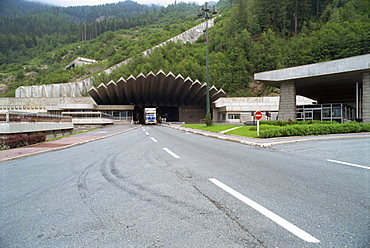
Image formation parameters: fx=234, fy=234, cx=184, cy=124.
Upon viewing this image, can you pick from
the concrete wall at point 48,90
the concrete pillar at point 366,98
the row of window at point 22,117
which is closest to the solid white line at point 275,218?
the row of window at point 22,117

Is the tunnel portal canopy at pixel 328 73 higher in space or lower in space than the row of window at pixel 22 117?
higher

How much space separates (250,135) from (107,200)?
13843 mm

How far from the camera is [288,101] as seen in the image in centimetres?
2909

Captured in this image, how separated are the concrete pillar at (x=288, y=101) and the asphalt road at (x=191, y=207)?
23614 millimetres

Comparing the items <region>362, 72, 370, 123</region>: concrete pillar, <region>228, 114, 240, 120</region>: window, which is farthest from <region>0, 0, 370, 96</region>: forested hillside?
<region>362, 72, 370, 123</region>: concrete pillar

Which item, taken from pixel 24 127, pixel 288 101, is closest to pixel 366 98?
pixel 288 101

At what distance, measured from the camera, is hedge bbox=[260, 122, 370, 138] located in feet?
51.0

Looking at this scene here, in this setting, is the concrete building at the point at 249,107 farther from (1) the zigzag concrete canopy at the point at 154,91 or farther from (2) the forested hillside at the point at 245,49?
(2) the forested hillside at the point at 245,49

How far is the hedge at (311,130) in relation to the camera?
51.0 feet

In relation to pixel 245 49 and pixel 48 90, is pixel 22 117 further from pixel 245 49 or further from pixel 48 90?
pixel 245 49

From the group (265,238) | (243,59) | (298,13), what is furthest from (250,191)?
(298,13)

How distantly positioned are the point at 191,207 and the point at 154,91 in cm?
5854

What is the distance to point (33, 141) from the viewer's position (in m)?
15.5

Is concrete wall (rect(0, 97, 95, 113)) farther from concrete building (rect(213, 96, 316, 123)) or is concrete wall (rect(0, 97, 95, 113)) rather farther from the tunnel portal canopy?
the tunnel portal canopy
